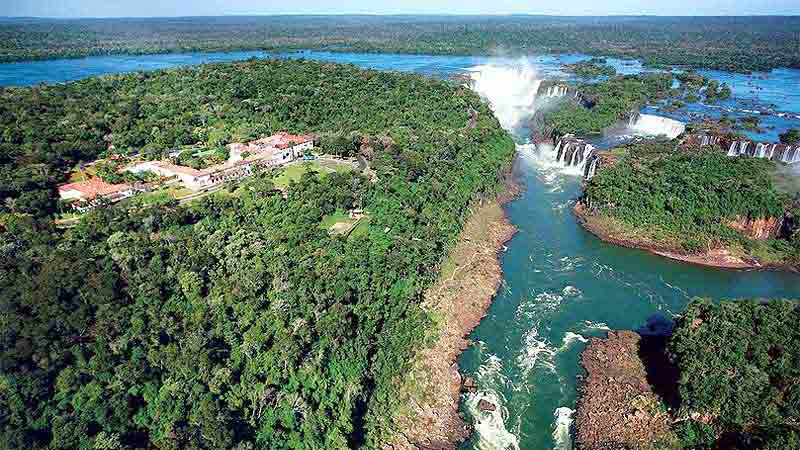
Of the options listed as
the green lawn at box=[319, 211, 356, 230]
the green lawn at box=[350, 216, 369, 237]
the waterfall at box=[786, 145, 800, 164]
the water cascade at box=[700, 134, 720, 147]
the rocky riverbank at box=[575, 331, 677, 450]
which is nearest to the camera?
the rocky riverbank at box=[575, 331, 677, 450]

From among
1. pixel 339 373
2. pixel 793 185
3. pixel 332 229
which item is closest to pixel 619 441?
pixel 339 373

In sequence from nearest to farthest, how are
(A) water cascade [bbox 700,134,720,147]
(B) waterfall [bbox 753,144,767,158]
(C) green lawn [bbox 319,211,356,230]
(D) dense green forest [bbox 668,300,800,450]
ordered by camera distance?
(D) dense green forest [bbox 668,300,800,450] < (C) green lawn [bbox 319,211,356,230] < (B) waterfall [bbox 753,144,767,158] < (A) water cascade [bbox 700,134,720,147]

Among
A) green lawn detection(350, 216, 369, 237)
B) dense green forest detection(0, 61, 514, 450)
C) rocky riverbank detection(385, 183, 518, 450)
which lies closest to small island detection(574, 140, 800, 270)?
rocky riverbank detection(385, 183, 518, 450)

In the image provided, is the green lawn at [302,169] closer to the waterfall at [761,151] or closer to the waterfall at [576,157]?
the waterfall at [576,157]

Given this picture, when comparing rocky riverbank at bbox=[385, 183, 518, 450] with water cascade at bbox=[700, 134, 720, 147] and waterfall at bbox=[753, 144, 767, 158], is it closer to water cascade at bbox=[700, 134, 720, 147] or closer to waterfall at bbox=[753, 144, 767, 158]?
water cascade at bbox=[700, 134, 720, 147]

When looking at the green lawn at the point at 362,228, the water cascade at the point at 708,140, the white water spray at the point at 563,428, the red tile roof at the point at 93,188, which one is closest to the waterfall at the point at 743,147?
the water cascade at the point at 708,140

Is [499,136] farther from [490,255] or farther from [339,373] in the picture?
[339,373]

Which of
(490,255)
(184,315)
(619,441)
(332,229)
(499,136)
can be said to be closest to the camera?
(619,441)
